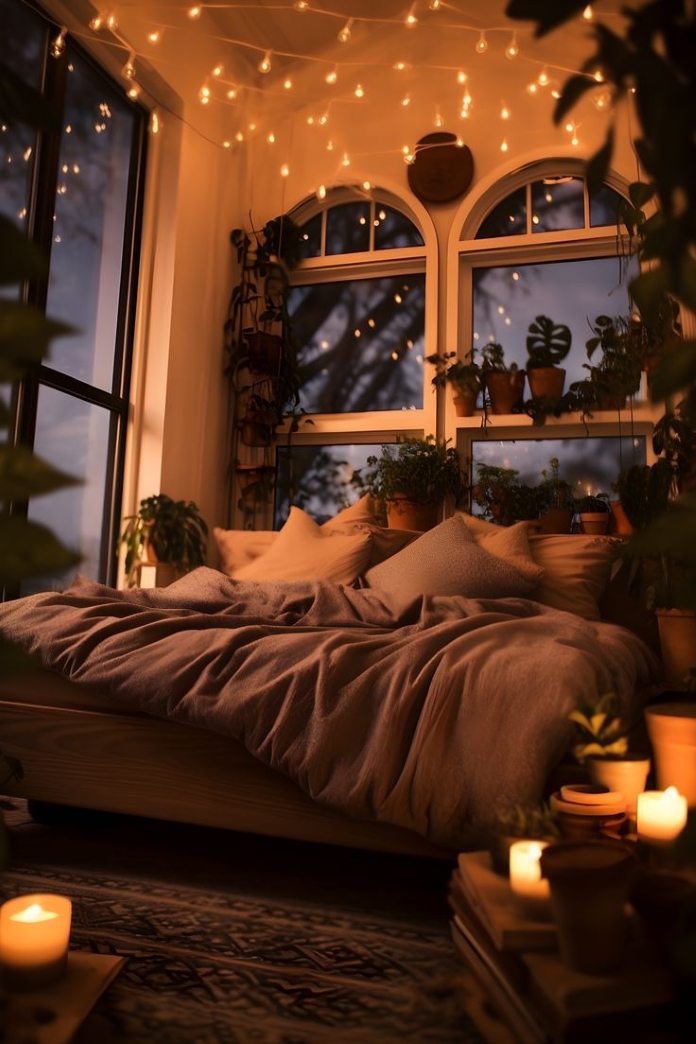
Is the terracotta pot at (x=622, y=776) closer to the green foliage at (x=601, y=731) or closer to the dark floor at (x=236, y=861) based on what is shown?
the green foliage at (x=601, y=731)

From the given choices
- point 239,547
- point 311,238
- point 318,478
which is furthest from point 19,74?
point 318,478

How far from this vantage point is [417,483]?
3.90 metres

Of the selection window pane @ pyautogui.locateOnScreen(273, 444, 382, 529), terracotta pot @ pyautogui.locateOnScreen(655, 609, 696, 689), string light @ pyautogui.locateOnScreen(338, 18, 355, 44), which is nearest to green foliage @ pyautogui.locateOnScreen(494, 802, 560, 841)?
terracotta pot @ pyautogui.locateOnScreen(655, 609, 696, 689)

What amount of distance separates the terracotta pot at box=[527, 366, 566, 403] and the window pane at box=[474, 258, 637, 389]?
13 centimetres

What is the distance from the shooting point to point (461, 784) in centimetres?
152

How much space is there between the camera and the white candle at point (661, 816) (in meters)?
1.21

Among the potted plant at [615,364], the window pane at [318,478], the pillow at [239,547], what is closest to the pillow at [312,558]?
the pillow at [239,547]

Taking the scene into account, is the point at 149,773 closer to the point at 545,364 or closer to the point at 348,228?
the point at 545,364

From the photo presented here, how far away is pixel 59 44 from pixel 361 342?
6.60ft

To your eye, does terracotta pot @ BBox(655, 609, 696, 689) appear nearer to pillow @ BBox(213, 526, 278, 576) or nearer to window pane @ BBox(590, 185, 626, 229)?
pillow @ BBox(213, 526, 278, 576)

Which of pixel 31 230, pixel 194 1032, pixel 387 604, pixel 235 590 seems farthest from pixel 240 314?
pixel 194 1032

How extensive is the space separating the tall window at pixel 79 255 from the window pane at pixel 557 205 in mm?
2088

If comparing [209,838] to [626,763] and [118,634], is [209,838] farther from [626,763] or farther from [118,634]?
[626,763]

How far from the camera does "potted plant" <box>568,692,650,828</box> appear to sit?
136 cm
